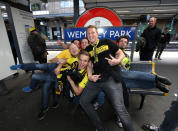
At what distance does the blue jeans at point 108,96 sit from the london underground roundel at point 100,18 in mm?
858

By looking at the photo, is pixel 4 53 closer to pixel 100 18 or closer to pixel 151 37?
pixel 100 18

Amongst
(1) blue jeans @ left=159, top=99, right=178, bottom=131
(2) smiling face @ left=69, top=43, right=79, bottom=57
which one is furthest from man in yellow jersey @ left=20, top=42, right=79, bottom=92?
(1) blue jeans @ left=159, top=99, right=178, bottom=131

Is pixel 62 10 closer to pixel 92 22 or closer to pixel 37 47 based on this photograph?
pixel 37 47

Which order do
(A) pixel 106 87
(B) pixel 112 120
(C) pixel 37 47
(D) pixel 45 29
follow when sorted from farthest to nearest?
(D) pixel 45 29 < (C) pixel 37 47 < (B) pixel 112 120 < (A) pixel 106 87

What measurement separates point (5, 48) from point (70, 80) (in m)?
2.02

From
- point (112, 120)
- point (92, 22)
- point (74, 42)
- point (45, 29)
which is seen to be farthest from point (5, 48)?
point (45, 29)

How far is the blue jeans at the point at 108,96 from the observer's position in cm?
124

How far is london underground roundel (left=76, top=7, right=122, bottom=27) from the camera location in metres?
1.48

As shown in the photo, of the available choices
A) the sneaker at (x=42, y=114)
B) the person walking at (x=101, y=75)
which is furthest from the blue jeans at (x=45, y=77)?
the person walking at (x=101, y=75)

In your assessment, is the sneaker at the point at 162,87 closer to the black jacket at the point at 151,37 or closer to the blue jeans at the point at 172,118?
the blue jeans at the point at 172,118

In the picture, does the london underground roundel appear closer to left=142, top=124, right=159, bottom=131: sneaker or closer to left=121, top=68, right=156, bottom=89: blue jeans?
left=121, top=68, right=156, bottom=89: blue jeans

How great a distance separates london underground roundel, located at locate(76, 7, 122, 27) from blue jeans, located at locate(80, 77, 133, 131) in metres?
0.86

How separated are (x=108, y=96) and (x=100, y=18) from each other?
1.16m

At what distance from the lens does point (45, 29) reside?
23344 mm
